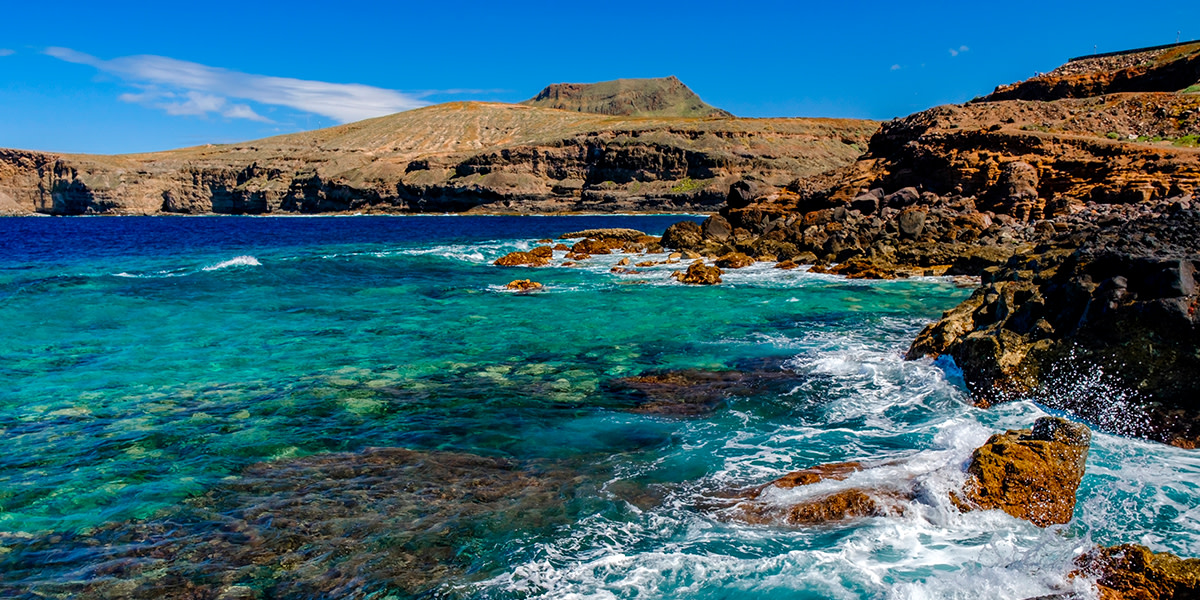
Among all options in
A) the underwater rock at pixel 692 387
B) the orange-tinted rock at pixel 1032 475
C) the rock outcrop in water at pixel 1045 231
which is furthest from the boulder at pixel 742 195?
the orange-tinted rock at pixel 1032 475

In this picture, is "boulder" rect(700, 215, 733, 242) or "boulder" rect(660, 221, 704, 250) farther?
"boulder" rect(700, 215, 733, 242)

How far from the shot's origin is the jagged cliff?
10869 cm

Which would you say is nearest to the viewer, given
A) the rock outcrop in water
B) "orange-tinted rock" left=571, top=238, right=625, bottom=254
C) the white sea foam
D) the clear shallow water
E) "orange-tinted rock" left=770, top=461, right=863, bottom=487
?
the clear shallow water

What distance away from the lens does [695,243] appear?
129 feet

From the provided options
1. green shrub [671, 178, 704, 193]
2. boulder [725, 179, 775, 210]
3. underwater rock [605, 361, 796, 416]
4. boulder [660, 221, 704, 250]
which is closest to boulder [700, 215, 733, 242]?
boulder [660, 221, 704, 250]

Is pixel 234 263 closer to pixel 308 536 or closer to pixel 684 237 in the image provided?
pixel 684 237

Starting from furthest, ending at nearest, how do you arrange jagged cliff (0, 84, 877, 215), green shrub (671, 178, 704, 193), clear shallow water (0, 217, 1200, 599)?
jagged cliff (0, 84, 877, 215), green shrub (671, 178, 704, 193), clear shallow water (0, 217, 1200, 599)

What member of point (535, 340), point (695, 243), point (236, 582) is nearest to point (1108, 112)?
point (695, 243)

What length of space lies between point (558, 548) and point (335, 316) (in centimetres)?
1553

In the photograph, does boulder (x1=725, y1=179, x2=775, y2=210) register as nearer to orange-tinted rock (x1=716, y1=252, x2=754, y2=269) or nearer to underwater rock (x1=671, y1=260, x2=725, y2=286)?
orange-tinted rock (x1=716, y1=252, x2=754, y2=269)

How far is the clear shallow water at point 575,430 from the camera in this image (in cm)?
596

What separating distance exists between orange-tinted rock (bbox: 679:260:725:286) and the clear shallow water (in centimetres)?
363

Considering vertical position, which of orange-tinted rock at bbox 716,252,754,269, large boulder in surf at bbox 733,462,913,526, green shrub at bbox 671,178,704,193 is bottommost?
large boulder in surf at bbox 733,462,913,526

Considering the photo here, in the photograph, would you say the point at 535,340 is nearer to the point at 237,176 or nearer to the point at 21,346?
the point at 21,346
